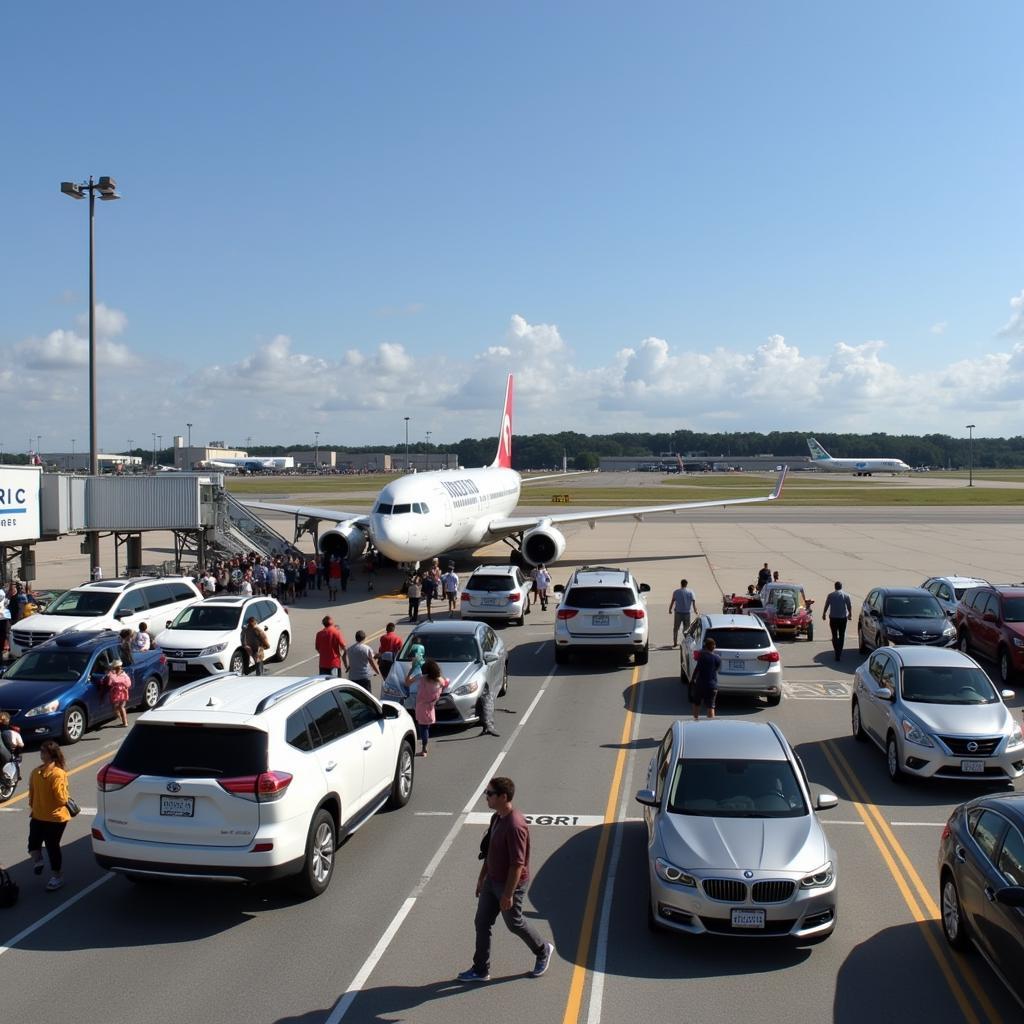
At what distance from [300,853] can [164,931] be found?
1.33 metres

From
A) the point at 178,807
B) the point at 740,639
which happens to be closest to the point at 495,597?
the point at 740,639

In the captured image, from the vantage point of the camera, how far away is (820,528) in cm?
5728

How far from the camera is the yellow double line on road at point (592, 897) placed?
712 cm

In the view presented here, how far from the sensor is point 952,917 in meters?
7.89

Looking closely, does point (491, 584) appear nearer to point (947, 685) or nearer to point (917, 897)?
point (947, 685)

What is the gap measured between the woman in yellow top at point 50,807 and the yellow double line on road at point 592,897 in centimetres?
503

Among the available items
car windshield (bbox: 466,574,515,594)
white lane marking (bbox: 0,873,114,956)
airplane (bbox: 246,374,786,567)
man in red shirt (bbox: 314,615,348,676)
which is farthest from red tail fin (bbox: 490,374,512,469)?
→ white lane marking (bbox: 0,873,114,956)

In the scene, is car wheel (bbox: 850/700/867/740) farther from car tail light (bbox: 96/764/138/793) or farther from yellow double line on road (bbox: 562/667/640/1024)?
car tail light (bbox: 96/764/138/793)

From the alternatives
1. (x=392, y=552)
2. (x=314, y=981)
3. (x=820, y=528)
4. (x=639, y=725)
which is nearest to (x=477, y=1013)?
(x=314, y=981)

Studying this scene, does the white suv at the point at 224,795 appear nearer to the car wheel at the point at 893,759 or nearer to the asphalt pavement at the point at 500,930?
the asphalt pavement at the point at 500,930

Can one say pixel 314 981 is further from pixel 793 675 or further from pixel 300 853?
pixel 793 675

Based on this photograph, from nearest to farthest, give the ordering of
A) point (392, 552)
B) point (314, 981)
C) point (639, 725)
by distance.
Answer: point (314, 981), point (639, 725), point (392, 552)

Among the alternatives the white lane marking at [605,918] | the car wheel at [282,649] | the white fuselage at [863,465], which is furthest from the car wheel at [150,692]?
the white fuselage at [863,465]

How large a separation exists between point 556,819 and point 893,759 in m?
4.72
